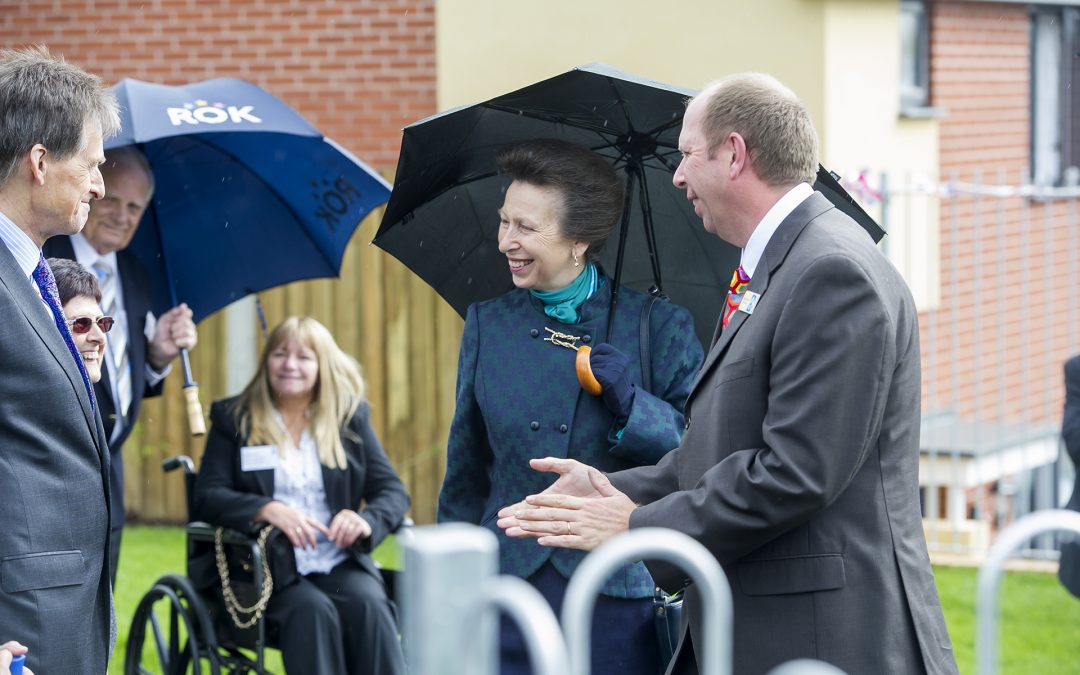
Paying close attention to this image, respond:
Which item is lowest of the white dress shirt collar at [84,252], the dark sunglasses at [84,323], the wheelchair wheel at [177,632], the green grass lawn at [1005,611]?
the green grass lawn at [1005,611]

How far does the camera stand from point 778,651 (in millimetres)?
2721

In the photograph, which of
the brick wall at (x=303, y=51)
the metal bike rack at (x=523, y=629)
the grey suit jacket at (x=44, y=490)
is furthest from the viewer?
the brick wall at (x=303, y=51)

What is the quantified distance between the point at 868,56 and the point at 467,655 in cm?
784

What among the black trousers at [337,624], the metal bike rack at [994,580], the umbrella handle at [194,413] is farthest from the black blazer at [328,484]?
the metal bike rack at [994,580]

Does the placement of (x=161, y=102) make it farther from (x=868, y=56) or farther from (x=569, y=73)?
(x=868, y=56)

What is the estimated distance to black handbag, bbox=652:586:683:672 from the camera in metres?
3.46

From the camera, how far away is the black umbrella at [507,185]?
143 inches

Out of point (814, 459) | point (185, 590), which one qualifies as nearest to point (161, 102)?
point (185, 590)

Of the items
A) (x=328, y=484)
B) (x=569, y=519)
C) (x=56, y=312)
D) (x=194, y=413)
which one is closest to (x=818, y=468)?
(x=569, y=519)

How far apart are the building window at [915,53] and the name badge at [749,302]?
25.1ft

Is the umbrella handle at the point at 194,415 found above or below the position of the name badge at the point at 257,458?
above

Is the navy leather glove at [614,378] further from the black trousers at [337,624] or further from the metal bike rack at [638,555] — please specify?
the black trousers at [337,624]

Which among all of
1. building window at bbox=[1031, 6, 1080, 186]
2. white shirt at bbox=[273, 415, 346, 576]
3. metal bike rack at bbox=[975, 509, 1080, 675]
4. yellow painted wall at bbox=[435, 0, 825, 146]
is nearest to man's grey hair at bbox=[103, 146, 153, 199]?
white shirt at bbox=[273, 415, 346, 576]

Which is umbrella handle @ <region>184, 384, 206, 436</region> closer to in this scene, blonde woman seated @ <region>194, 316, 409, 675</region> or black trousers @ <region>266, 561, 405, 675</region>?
blonde woman seated @ <region>194, 316, 409, 675</region>
